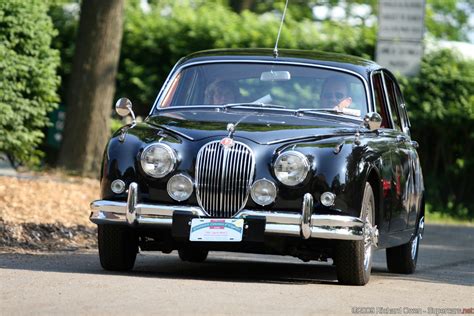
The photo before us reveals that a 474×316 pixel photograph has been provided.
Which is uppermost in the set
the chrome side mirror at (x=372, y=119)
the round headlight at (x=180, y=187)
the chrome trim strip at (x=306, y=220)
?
the chrome side mirror at (x=372, y=119)

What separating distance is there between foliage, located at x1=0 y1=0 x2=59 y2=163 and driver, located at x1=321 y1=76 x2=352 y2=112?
5.62 metres

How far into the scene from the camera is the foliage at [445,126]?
749 inches

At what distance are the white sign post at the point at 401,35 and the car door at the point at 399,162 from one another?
7.57 metres

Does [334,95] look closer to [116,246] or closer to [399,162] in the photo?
[399,162]

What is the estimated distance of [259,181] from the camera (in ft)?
27.4

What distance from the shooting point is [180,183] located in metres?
8.45

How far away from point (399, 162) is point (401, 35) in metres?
9.33

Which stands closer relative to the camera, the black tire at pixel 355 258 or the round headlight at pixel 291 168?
the round headlight at pixel 291 168

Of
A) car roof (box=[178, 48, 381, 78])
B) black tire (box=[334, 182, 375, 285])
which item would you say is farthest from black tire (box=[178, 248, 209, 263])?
black tire (box=[334, 182, 375, 285])

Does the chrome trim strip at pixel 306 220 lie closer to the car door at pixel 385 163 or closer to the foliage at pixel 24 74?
the car door at pixel 385 163

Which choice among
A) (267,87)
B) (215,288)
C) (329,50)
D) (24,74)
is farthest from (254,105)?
(329,50)

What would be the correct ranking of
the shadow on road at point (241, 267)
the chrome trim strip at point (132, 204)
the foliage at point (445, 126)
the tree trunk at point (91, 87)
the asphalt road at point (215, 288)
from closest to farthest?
the asphalt road at point (215, 288), the chrome trim strip at point (132, 204), the shadow on road at point (241, 267), the tree trunk at point (91, 87), the foliage at point (445, 126)

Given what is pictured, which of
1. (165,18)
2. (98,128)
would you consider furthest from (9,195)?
(165,18)

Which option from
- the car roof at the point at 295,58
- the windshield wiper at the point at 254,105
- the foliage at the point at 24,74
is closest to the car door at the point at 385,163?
the car roof at the point at 295,58
